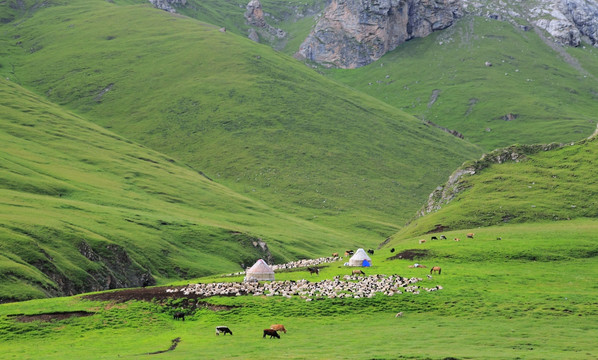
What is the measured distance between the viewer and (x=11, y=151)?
139 m

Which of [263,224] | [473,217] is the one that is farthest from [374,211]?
[473,217]

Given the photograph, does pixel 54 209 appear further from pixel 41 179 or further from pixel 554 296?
pixel 554 296

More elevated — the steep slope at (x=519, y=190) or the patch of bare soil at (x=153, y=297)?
the steep slope at (x=519, y=190)

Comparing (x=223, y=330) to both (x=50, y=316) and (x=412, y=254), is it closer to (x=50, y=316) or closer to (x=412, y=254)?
(x=50, y=316)

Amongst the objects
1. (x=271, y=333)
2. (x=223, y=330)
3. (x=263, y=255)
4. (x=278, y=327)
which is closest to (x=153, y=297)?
(x=223, y=330)

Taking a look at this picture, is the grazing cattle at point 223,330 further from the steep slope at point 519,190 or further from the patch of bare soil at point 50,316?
the steep slope at point 519,190

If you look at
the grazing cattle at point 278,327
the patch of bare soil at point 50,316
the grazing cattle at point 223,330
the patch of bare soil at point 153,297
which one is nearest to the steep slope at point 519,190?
the patch of bare soil at point 153,297

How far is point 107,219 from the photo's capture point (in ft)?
346

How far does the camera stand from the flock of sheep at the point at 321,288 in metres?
57.9

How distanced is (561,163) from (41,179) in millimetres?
92581

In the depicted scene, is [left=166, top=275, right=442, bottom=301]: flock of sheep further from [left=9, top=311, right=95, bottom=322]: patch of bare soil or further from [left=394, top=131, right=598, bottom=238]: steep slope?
[left=394, top=131, right=598, bottom=238]: steep slope

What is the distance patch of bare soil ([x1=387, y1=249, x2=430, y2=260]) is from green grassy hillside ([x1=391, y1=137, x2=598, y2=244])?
→ 19333 mm

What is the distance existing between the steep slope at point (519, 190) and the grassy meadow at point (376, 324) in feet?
80.8

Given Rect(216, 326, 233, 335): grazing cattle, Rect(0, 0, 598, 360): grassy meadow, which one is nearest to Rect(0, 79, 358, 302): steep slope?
Rect(0, 0, 598, 360): grassy meadow
